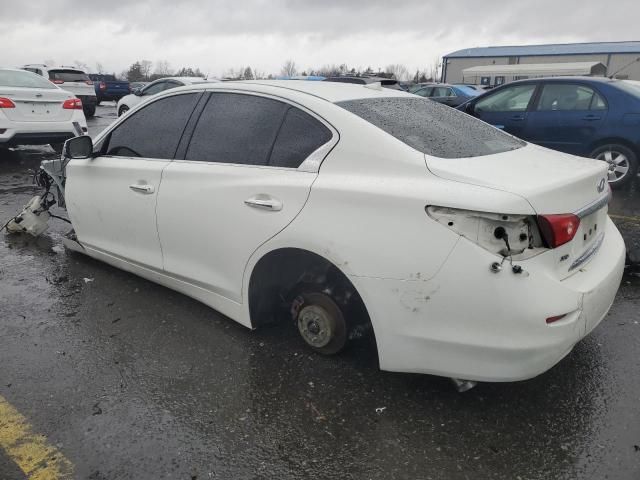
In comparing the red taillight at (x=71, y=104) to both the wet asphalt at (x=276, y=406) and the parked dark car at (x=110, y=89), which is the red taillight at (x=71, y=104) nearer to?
the wet asphalt at (x=276, y=406)

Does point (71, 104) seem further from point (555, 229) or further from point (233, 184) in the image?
point (555, 229)

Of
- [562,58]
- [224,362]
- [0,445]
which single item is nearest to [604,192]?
[224,362]

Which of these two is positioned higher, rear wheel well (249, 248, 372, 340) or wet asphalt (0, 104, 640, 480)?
rear wheel well (249, 248, 372, 340)

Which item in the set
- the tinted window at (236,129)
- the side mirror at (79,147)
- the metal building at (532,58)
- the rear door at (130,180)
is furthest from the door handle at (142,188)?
the metal building at (532,58)

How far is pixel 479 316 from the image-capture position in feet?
7.16

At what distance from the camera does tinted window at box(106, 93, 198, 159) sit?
346cm

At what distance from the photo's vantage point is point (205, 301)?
3320 mm

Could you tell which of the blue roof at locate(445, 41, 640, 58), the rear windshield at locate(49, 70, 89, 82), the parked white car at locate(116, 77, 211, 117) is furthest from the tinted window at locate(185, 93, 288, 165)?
the blue roof at locate(445, 41, 640, 58)

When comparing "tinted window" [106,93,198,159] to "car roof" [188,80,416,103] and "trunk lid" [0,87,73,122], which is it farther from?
"trunk lid" [0,87,73,122]

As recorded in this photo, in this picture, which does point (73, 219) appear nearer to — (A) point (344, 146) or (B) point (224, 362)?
(B) point (224, 362)

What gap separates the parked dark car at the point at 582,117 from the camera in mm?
6875

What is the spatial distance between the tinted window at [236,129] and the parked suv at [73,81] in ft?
53.1

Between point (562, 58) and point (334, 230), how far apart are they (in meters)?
55.8

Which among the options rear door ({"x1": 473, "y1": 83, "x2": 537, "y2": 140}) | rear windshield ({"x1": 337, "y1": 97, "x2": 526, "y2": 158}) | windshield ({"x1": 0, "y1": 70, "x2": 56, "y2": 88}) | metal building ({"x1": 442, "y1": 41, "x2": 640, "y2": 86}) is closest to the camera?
rear windshield ({"x1": 337, "y1": 97, "x2": 526, "y2": 158})
